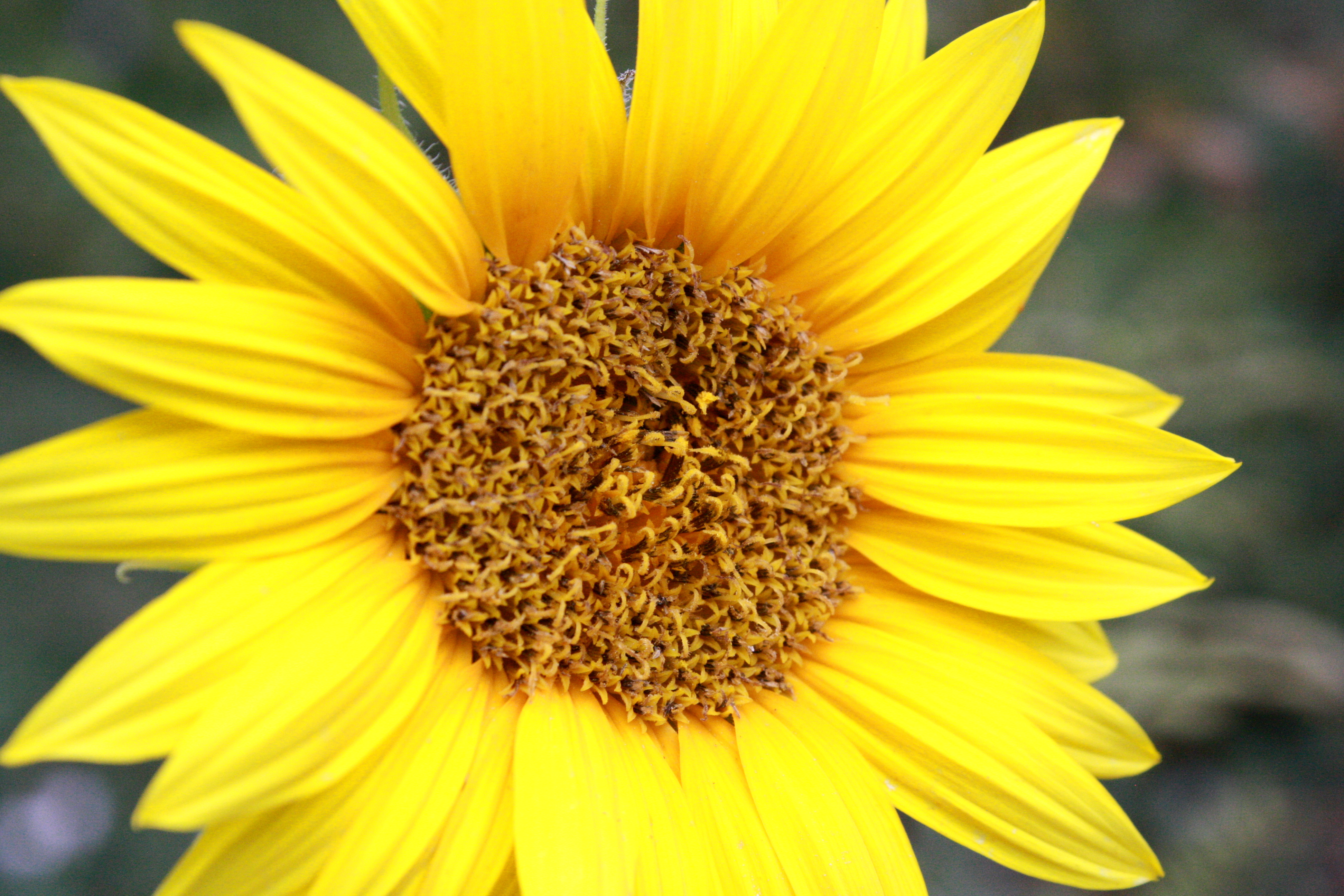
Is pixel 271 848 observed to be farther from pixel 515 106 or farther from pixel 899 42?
pixel 899 42

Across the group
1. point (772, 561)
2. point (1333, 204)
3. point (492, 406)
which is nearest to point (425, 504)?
point (492, 406)

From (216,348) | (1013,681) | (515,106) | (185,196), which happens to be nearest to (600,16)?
(515,106)

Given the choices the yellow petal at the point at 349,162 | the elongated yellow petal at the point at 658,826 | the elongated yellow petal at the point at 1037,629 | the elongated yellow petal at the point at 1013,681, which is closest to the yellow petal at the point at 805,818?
the elongated yellow petal at the point at 658,826

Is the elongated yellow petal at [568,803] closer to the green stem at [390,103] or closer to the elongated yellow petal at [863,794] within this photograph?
the elongated yellow petal at [863,794]

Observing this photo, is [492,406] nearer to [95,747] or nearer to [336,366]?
[336,366]

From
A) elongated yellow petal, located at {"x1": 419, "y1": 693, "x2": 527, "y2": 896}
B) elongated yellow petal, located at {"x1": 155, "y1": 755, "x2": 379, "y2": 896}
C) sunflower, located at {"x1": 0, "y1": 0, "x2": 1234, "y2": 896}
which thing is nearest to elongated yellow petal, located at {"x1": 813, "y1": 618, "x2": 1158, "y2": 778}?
sunflower, located at {"x1": 0, "y1": 0, "x2": 1234, "y2": 896}

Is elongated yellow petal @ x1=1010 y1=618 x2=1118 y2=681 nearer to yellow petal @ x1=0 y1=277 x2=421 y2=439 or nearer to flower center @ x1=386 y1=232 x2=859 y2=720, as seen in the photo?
flower center @ x1=386 y1=232 x2=859 y2=720
